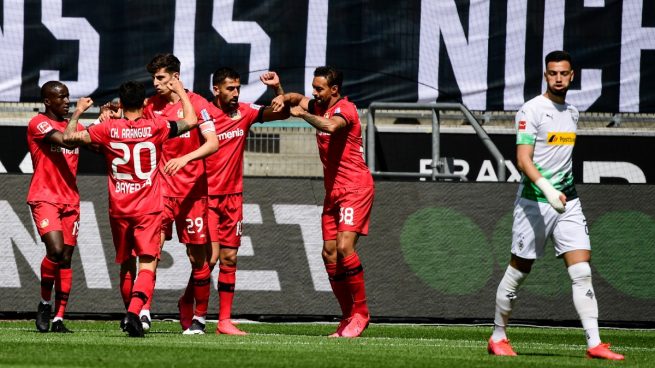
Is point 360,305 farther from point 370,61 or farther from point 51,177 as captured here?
point 370,61

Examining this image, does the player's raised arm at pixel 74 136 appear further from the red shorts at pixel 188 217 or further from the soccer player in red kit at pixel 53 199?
the red shorts at pixel 188 217

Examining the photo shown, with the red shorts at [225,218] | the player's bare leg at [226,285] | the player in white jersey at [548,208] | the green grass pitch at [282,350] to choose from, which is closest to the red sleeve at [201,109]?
the red shorts at [225,218]

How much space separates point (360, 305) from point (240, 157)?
1.75m

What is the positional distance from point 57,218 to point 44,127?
82 centimetres

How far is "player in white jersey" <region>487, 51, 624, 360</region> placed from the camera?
28.3 feet

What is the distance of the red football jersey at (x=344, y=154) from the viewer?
1109cm

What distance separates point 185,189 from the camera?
1106 centimetres

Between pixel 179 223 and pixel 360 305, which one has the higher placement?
pixel 179 223

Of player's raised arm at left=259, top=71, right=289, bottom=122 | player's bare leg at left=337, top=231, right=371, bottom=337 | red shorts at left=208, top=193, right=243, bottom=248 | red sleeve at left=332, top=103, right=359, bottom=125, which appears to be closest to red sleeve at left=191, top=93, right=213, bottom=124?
player's raised arm at left=259, top=71, right=289, bottom=122

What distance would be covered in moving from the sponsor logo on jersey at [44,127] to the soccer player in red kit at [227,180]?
56.4 inches

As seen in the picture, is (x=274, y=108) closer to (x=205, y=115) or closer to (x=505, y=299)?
(x=205, y=115)

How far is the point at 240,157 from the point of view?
37.4ft

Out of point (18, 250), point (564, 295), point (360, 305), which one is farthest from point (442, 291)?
point (18, 250)

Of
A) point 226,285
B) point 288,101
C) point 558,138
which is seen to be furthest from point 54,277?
point 558,138
